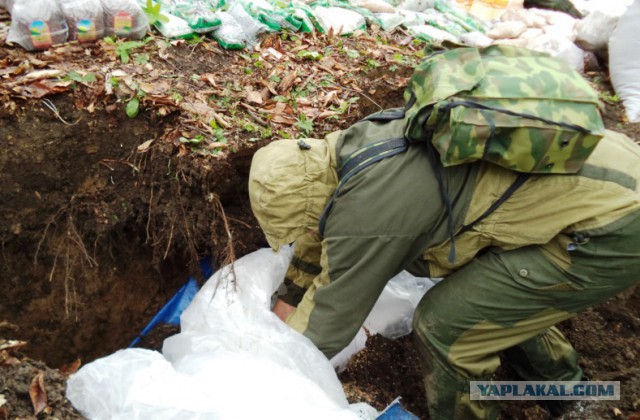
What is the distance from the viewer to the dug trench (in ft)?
9.23

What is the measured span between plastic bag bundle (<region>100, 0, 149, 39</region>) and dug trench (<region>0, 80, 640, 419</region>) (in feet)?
2.58

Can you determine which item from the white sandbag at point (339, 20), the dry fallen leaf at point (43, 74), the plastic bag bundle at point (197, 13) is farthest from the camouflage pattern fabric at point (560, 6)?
the dry fallen leaf at point (43, 74)

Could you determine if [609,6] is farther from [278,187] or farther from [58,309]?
[58,309]

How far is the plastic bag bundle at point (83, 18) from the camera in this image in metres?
3.32

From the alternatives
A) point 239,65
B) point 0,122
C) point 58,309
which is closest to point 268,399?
point 58,309

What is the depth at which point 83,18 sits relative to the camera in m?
3.36

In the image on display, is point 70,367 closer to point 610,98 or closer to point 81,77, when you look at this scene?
point 81,77

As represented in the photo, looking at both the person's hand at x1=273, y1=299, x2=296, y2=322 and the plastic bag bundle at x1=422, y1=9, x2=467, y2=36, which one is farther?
the plastic bag bundle at x1=422, y1=9, x2=467, y2=36

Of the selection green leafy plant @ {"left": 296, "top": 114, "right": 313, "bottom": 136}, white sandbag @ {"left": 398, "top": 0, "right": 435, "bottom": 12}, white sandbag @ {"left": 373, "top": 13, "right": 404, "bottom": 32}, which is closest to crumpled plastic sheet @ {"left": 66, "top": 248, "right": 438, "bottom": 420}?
green leafy plant @ {"left": 296, "top": 114, "right": 313, "bottom": 136}

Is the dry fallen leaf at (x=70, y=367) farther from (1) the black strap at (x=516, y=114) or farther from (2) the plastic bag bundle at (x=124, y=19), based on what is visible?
(1) the black strap at (x=516, y=114)

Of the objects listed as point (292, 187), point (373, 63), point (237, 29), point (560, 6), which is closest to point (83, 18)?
point (237, 29)

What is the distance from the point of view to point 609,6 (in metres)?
5.11

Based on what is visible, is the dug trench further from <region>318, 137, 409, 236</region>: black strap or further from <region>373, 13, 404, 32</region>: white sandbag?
<region>373, 13, 404, 32</region>: white sandbag

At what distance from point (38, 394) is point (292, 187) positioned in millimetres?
1120
